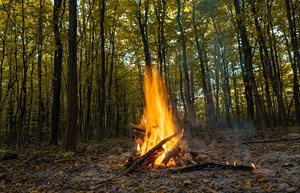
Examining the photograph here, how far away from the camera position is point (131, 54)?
103ft

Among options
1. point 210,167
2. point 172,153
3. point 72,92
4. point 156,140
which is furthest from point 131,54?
point 210,167

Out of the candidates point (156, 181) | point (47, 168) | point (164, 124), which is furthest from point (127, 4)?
point (156, 181)

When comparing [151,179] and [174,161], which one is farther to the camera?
[174,161]

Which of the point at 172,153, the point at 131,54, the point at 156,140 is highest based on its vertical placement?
the point at 131,54

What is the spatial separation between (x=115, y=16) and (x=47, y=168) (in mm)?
20995

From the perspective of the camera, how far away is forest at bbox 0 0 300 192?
49.0 feet

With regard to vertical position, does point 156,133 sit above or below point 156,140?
above

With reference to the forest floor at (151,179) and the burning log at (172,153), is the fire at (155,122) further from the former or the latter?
the forest floor at (151,179)

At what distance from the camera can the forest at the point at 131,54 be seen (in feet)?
49.0

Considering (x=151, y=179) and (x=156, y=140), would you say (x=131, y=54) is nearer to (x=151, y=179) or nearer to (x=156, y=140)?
(x=156, y=140)

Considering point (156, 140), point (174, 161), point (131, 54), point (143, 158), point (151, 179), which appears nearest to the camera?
point (151, 179)

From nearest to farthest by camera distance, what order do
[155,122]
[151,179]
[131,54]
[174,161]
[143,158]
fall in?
[151,179] → [143,158] → [174,161] → [155,122] → [131,54]

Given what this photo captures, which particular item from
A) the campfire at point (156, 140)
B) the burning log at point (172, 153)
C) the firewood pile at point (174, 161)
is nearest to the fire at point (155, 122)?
the campfire at point (156, 140)

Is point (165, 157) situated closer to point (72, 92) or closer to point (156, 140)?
point (156, 140)
